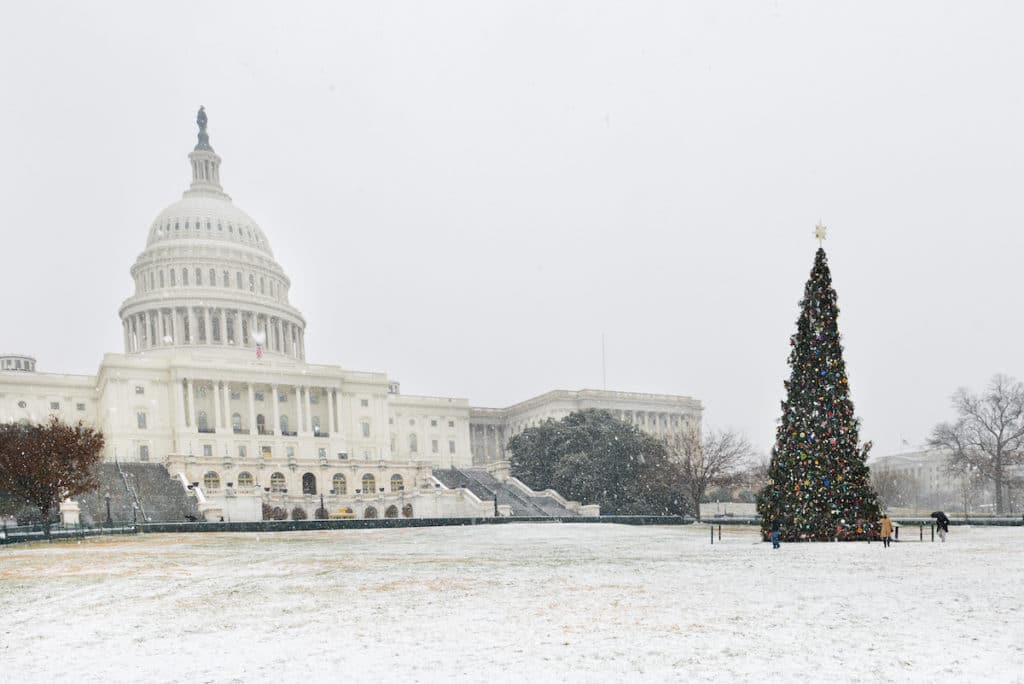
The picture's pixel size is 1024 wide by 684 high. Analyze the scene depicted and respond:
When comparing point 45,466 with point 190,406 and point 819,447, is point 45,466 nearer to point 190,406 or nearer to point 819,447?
point 819,447

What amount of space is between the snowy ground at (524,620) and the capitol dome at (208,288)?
284 feet

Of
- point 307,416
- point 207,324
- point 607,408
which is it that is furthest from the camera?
point 607,408

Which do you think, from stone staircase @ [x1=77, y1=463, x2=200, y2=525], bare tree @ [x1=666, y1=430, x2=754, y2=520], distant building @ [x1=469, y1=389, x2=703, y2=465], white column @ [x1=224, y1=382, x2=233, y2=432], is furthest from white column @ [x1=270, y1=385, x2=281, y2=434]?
bare tree @ [x1=666, y1=430, x2=754, y2=520]

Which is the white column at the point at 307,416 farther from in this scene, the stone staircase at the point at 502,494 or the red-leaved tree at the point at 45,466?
the red-leaved tree at the point at 45,466

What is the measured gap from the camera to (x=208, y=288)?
108m

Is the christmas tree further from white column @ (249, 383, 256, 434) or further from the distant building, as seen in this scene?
the distant building

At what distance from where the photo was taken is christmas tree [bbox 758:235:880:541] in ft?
95.9

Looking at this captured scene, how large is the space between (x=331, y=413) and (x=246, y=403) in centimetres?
972

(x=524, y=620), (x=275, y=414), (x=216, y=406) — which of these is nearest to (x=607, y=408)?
(x=275, y=414)

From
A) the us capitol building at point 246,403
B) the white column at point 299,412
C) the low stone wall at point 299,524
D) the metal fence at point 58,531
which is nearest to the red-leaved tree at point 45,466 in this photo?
the metal fence at point 58,531

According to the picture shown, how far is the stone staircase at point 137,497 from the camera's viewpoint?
55.9 meters

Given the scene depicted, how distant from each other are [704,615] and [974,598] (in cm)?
522

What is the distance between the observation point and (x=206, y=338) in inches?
4139

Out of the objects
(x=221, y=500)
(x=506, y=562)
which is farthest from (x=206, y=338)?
(x=506, y=562)
